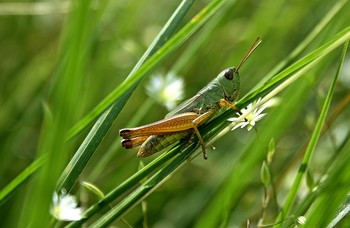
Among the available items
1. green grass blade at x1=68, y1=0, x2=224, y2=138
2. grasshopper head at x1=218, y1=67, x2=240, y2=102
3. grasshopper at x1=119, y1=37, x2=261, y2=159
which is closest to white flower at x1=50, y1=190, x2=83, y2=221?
green grass blade at x1=68, y1=0, x2=224, y2=138

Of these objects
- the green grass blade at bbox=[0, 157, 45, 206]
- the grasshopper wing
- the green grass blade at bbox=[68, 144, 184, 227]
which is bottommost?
the green grass blade at bbox=[68, 144, 184, 227]

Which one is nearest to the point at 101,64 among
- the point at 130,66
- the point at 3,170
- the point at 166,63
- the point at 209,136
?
the point at 130,66

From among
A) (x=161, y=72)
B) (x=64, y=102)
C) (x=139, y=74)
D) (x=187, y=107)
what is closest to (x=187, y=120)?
(x=187, y=107)

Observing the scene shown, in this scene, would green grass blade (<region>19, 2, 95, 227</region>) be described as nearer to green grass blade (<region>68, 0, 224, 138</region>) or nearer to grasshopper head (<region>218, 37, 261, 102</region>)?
green grass blade (<region>68, 0, 224, 138</region>)

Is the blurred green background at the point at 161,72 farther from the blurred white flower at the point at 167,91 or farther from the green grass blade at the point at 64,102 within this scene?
the green grass blade at the point at 64,102

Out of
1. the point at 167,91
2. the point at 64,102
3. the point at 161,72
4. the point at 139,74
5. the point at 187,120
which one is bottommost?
the point at 64,102

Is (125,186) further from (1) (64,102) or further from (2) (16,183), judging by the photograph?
(1) (64,102)
